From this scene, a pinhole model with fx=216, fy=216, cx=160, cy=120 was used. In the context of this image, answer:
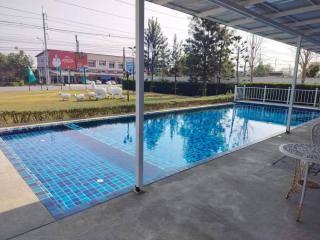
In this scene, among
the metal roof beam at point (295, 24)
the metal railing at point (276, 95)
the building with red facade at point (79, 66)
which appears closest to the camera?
the metal roof beam at point (295, 24)

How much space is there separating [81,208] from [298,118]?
40.1 ft


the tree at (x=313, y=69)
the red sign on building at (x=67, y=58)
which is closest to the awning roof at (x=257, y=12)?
the tree at (x=313, y=69)

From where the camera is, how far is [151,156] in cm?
588

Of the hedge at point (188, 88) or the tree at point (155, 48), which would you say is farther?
the tree at point (155, 48)

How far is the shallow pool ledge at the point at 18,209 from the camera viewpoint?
Result: 227 cm

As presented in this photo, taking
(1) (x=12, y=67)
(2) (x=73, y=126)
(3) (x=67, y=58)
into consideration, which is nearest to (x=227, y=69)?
(2) (x=73, y=126)

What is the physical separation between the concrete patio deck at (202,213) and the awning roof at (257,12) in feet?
9.15

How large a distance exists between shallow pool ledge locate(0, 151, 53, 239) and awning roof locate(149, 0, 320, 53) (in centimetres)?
336

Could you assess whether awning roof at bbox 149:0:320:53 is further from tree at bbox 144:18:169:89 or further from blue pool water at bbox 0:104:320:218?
tree at bbox 144:18:169:89

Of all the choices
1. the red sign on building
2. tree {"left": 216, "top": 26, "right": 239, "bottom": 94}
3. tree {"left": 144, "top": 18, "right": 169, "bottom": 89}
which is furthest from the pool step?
the red sign on building

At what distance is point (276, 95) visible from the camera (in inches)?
606

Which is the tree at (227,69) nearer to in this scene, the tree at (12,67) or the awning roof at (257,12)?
the awning roof at (257,12)

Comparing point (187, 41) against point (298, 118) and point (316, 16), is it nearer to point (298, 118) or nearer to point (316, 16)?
point (298, 118)

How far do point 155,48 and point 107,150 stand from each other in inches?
913
